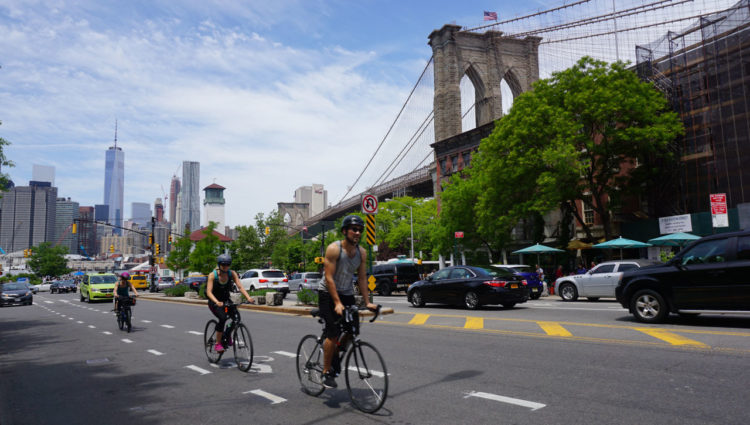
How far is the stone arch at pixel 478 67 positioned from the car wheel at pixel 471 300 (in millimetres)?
49605

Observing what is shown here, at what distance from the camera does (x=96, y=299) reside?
29.6 metres

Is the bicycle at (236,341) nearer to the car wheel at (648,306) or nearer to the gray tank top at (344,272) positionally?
the gray tank top at (344,272)

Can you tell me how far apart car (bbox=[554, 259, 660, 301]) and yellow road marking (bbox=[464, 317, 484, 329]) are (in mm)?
7681

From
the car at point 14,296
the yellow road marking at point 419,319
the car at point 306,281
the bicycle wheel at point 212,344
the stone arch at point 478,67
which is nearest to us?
the bicycle wheel at point 212,344

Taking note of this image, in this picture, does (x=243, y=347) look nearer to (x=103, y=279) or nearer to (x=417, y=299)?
(x=417, y=299)

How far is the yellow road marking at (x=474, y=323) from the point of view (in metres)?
12.0

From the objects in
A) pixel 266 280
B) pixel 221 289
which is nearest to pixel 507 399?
pixel 221 289

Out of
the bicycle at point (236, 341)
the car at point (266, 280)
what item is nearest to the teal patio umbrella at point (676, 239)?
the car at point (266, 280)

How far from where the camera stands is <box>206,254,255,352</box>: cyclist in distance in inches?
308

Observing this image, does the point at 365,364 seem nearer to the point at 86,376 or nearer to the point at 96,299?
the point at 86,376

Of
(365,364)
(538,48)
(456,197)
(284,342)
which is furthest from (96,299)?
(538,48)

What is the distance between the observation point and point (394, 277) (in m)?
29.2

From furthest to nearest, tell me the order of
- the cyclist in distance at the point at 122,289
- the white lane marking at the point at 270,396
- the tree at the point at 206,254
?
the tree at the point at 206,254
the cyclist in distance at the point at 122,289
the white lane marking at the point at 270,396

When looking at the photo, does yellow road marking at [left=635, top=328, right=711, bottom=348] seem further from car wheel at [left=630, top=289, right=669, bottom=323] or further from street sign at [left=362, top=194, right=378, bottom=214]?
street sign at [left=362, top=194, right=378, bottom=214]
